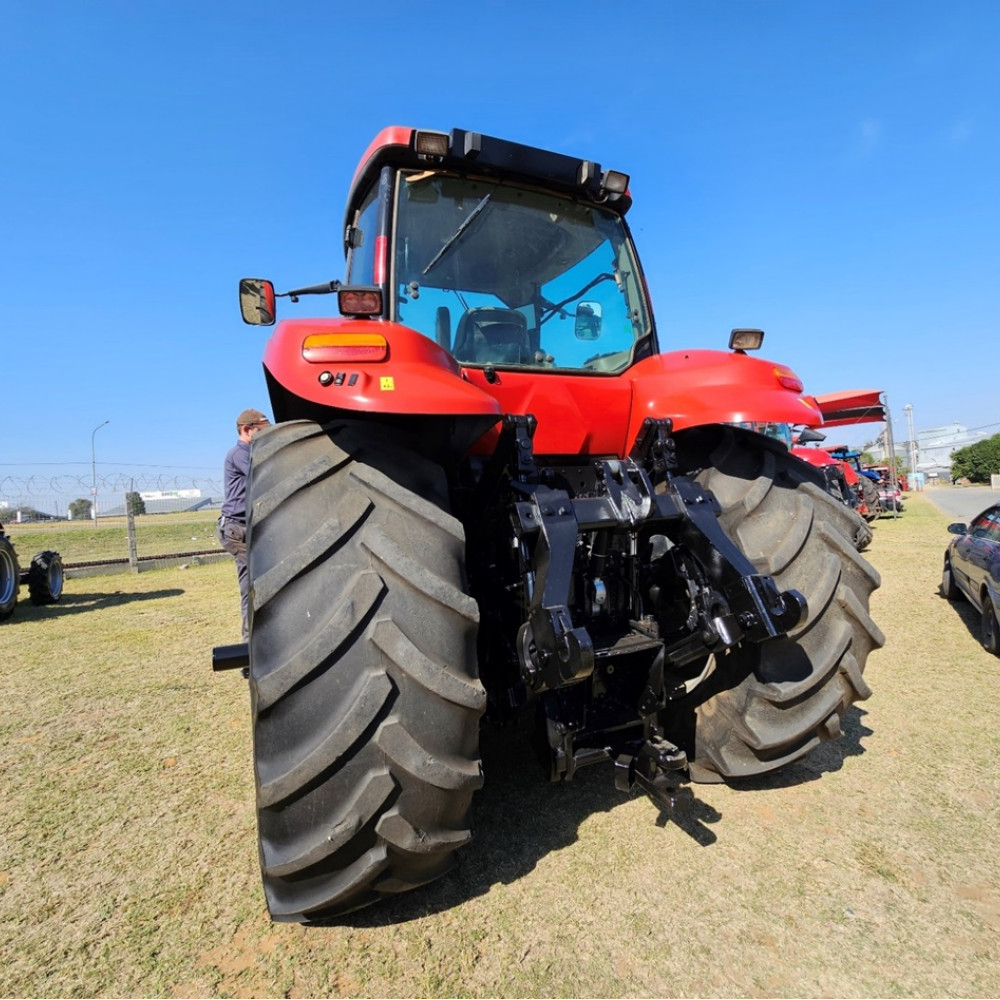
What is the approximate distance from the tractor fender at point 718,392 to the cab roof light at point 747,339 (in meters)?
0.13

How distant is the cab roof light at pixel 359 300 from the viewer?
1960 millimetres

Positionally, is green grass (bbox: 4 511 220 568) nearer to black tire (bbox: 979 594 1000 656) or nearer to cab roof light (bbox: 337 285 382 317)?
cab roof light (bbox: 337 285 382 317)

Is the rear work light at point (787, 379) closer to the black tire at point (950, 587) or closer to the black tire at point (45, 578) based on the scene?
the black tire at point (950, 587)

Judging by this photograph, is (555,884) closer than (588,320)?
Yes

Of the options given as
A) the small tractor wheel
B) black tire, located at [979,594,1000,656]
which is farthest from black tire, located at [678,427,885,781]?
the small tractor wheel

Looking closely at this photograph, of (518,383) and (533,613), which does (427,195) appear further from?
(533,613)

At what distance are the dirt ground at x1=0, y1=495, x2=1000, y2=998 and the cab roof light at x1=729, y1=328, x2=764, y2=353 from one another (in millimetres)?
1832

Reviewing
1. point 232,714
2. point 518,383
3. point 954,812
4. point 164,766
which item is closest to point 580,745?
point 518,383

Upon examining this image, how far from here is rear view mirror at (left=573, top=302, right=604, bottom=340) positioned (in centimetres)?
291

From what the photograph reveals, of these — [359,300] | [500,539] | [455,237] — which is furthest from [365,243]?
[500,539]

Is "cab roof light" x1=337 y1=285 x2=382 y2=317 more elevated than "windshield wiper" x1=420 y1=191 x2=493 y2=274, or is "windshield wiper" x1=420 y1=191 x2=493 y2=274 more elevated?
"windshield wiper" x1=420 y1=191 x2=493 y2=274

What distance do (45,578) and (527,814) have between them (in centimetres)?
848

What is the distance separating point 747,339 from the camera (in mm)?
2727

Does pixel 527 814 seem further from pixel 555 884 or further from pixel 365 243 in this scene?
pixel 365 243
